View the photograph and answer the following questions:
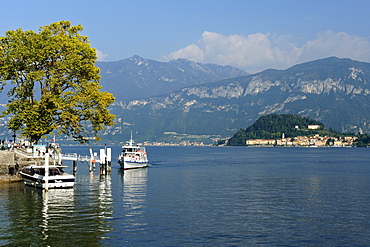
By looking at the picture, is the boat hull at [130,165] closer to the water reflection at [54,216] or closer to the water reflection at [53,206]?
the water reflection at [54,216]

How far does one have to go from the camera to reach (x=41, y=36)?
7019 cm

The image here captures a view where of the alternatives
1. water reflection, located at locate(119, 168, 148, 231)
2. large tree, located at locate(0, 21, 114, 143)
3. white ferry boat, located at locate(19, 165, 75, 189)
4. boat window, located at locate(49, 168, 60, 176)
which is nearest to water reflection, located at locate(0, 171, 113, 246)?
white ferry boat, located at locate(19, 165, 75, 189)

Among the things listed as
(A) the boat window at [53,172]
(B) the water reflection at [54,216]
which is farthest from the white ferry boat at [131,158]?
(B) the water reflection at [54,216]

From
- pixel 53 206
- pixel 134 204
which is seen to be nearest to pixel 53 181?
pixel 53 206

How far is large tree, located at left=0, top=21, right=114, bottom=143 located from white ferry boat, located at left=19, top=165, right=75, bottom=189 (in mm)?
7895

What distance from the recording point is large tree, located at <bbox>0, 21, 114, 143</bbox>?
6819cm

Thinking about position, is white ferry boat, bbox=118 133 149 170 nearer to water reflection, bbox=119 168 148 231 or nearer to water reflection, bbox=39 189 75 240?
water reflection, bbox=119 168 148 231

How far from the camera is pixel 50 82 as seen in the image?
2739 inches

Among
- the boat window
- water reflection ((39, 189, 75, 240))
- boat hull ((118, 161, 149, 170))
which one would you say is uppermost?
the boat window

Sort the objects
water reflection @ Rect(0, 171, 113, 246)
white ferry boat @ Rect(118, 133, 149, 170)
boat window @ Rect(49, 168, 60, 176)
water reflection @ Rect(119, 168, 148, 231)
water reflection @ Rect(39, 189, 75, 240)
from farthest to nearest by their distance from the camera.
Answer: white ferry boat @ Rect(118, 133, 149, 170), boat window @ Rect(49, 168, 60, 176), water reflection @ Rect(119, 168, 148, 231), water reflection @ Rect(39, 189, 75, 240), water reflection @ Rect(0, 171, 113, 246)

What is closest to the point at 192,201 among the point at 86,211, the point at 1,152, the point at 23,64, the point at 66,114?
the point at 86,211

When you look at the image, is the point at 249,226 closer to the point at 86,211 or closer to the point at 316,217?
the point at 316,217

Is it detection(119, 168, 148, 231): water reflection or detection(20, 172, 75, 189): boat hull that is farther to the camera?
detection(20, 172, 75, 189): boat hull

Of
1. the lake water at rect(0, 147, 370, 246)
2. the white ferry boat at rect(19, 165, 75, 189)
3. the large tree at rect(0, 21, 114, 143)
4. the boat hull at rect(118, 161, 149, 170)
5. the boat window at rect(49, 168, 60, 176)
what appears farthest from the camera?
the boat hull at rect(118, 161, 149, 170)
